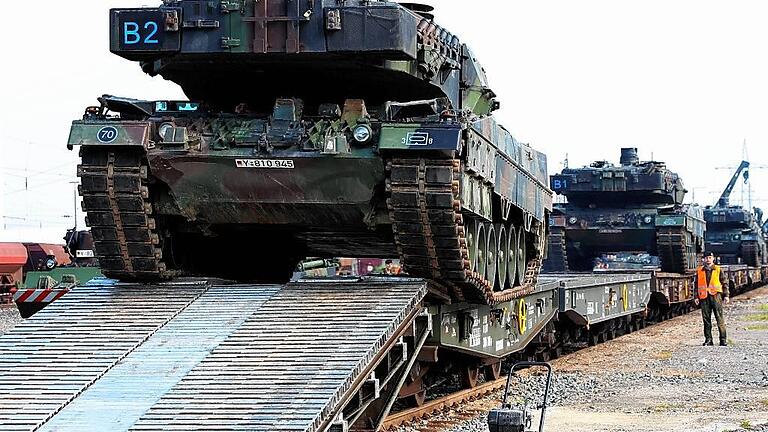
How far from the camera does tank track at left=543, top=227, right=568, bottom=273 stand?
2884cm

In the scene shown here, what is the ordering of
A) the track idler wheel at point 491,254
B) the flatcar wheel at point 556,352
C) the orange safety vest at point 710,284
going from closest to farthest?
the track idler wheel at point 491,254 < the flatcar wheel at point 556,352 < the orange safety vest at point 710,284

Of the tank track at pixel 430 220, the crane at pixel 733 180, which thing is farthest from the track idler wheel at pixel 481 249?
the crane at pixel 733 180

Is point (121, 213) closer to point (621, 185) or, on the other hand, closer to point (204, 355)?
point (204, 355)

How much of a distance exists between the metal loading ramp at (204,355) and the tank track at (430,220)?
35 cm

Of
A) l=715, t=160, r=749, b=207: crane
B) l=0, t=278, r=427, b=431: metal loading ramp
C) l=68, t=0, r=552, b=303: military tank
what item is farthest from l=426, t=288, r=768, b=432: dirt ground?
l=715, t=160, r=749, b=207: crane

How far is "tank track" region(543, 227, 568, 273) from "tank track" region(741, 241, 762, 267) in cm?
1654

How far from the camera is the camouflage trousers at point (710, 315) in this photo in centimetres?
2075

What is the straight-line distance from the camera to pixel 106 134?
11.5 m

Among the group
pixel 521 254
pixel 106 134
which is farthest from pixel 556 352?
pixel 106 134

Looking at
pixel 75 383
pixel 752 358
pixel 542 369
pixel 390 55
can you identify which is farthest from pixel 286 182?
pixel 752 358

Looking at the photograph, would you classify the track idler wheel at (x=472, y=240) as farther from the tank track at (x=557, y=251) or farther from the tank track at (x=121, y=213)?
the tank track at (x=557, y=251)

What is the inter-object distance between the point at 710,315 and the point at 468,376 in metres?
8.22

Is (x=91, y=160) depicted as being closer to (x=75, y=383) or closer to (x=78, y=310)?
(x=78, y=310)

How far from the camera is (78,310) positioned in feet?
36.9
